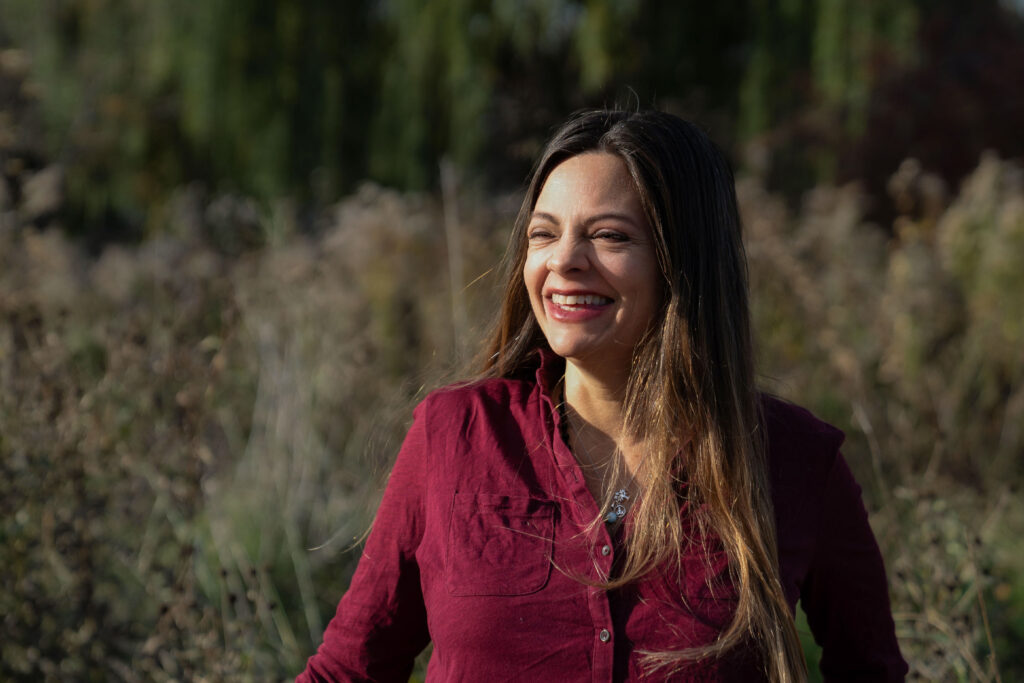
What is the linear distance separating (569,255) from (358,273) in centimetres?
352

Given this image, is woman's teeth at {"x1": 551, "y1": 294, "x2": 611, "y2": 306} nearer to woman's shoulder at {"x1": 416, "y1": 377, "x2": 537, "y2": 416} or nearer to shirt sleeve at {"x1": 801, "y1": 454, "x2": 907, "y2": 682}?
woman's shoulder at {"x1": 416, "y1": 377, "x2": 537, "y2": 416}

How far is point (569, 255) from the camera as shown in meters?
1.60

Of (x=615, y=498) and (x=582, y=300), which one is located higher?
(x=582, y=300)

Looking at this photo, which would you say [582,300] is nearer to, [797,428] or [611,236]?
[611,236]

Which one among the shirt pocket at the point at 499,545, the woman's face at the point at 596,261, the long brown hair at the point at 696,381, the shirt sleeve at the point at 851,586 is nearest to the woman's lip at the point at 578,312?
the woman's face at the point at 596,261

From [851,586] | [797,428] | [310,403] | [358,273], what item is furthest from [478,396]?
[358,273]

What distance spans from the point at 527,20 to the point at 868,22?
226 cm

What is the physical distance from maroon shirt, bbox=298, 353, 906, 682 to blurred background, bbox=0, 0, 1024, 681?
0.39 metres

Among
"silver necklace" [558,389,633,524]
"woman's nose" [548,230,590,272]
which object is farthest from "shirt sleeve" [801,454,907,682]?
"woman's nose" [548,230,590,272]

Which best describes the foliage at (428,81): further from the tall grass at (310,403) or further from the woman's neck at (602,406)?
the woman's neck at (602,406)

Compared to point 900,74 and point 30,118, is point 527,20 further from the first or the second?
point 30,118

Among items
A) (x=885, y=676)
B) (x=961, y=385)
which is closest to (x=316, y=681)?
(x=885, y=676)

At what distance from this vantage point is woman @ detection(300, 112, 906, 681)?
1522mm

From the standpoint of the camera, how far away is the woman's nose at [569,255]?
1602 mm
